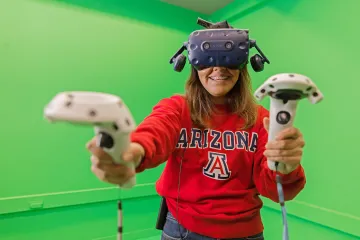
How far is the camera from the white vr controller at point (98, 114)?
0.37 meters

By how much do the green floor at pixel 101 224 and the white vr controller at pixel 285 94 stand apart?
1.19 meters

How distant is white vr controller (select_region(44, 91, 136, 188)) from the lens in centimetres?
37

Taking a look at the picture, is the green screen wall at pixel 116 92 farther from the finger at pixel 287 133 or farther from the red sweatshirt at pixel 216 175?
the finger at pixel 287 133

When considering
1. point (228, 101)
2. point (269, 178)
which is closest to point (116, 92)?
point (228, 101)

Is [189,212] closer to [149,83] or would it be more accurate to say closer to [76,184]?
[76,184]

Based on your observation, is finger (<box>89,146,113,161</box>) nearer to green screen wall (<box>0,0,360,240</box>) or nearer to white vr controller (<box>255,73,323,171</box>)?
white vr controller (<box>255,73,323,171</box>)

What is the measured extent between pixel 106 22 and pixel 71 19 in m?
0.23

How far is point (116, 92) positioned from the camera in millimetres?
1964

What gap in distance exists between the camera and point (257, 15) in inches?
75.5

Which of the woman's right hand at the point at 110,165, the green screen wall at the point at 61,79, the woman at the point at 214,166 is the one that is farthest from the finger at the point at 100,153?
the green screen wall at the point at 61,79

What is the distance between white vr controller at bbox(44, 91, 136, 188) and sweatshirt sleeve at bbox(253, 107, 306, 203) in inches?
15.8

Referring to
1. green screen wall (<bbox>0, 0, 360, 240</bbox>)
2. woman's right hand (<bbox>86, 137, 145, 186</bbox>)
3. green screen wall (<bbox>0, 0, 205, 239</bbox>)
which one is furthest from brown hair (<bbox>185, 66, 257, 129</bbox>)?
green screen wall (<bbox>0, 0, 205, 239</bbox>)

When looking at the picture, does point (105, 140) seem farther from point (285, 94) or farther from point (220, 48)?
point (220, 48)

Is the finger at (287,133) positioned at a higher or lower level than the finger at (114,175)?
higher
